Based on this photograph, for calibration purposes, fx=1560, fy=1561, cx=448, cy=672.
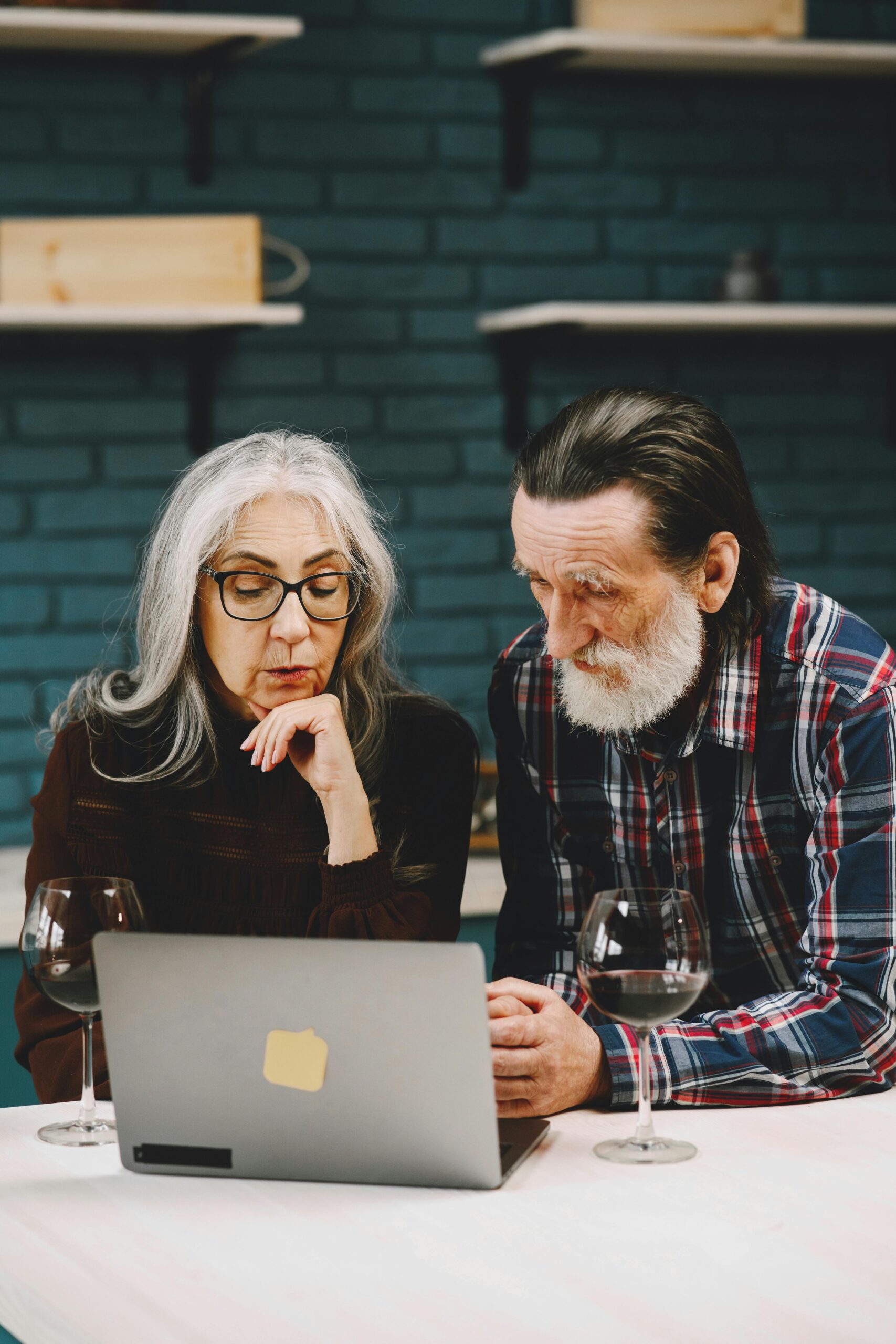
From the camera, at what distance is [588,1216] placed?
1.07 m

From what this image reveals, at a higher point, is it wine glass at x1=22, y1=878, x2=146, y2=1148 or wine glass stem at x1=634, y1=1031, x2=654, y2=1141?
wine glass at x1=22, y1=878, x2=146, y2=1148

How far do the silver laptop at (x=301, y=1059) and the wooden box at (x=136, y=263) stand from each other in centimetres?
177

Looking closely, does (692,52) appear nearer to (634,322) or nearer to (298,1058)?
(634,322)

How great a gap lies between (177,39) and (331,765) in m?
1.61

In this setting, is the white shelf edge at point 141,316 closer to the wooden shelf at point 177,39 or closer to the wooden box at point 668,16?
the wooden shelf at point 177,39

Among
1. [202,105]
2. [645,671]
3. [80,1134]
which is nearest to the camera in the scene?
[80,1134]

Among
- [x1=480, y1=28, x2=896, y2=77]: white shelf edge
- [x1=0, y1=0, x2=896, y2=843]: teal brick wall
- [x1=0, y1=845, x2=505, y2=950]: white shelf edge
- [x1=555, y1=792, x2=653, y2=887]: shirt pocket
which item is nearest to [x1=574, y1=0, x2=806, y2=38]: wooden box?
[x1=480, y1=28, x2=896, y2=77]: white shelf edge

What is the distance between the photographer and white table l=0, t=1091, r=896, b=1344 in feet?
2.99

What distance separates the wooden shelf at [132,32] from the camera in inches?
103

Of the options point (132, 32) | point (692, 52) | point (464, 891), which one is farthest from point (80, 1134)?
point (692, 52)

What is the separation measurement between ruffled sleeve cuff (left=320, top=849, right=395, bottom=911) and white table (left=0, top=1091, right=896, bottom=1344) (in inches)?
19.5

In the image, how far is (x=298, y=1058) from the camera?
112 cm

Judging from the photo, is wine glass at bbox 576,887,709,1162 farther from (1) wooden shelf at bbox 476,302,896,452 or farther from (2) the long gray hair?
(1) wooden shelf at bbox 476,302,896,452

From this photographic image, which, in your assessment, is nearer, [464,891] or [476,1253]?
[476,1253]
